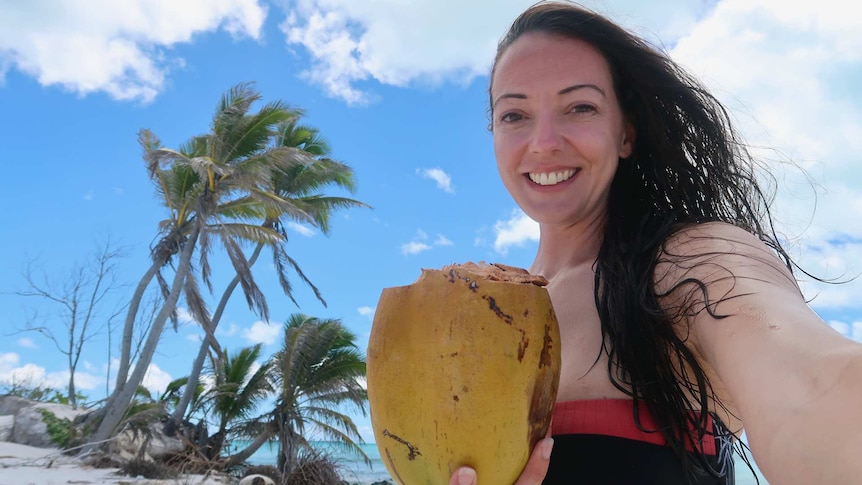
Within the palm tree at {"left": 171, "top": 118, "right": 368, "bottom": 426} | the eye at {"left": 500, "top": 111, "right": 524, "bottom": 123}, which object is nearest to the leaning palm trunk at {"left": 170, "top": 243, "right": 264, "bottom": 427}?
the palm tree at {"left": 171, "top": 118, "right": 368, "bottom": 426}

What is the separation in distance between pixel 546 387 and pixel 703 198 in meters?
0.72

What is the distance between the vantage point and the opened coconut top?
2.67 feet

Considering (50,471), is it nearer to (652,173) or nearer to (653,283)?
(652,173)

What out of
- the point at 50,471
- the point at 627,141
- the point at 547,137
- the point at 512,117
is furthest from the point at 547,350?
the point at 50,471

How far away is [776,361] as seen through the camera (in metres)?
0.64

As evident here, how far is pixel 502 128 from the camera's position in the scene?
130cm

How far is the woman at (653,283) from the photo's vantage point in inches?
24.1

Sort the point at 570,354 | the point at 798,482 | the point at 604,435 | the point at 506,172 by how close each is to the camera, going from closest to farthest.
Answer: the point at 798,482 → the point at 604,435 → the point at 570,354 → the point at 506,172

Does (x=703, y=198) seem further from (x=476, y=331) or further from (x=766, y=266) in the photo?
(x=476, y=331)

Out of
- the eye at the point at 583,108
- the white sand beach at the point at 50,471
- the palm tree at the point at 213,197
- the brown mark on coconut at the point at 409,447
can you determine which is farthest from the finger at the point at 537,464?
the palm tree at the point at 213,197

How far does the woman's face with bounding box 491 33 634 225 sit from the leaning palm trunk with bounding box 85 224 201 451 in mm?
14888

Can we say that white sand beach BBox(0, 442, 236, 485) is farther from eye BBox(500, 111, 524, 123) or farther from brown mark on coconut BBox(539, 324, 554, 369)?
brown mark on coconut BBox(539, 324, 554, 369)

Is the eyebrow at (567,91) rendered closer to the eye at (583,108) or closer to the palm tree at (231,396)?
A: the eye at (583,108)

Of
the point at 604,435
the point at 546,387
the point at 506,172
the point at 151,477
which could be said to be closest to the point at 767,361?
the point at 546,387
